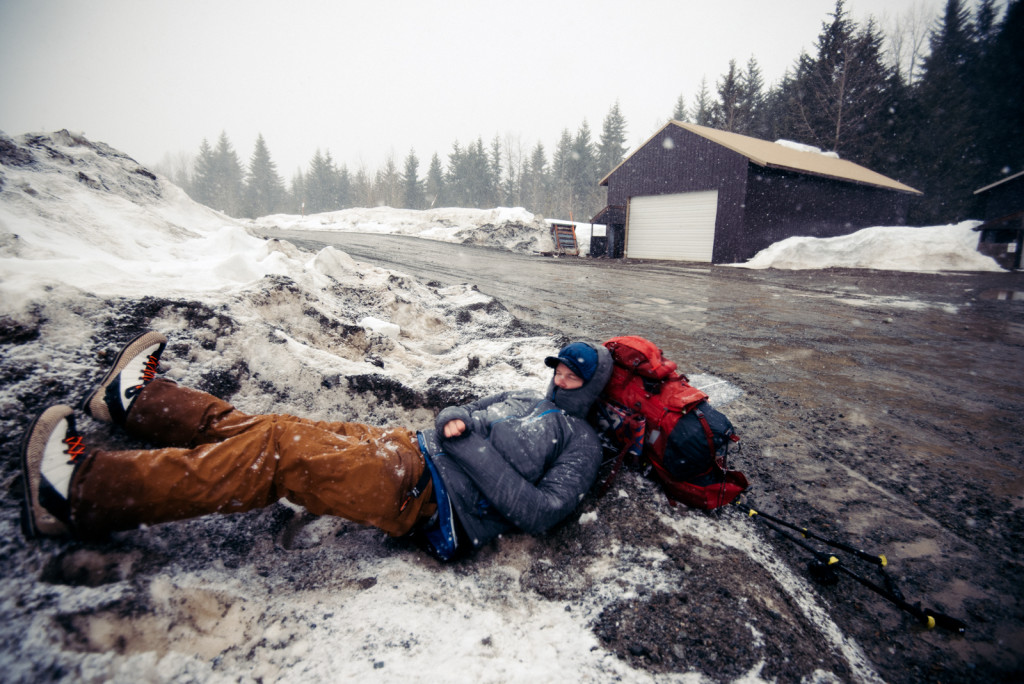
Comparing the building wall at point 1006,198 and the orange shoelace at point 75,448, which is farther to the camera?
the building wall at point 1006,198

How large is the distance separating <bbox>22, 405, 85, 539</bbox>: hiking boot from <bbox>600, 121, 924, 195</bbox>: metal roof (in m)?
19.6

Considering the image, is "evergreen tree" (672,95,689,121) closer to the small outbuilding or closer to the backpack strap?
the small outbuilding

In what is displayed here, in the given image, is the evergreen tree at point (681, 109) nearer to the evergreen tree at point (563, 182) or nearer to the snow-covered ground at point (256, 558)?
the evergreen tree at point (563, 182)

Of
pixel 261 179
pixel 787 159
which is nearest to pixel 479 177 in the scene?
pixel 261 179

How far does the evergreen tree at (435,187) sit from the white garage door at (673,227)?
3675 cm

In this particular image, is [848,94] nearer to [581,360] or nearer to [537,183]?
[537,183]

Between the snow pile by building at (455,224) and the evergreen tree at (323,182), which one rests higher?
the evergreen tree at (323,182)

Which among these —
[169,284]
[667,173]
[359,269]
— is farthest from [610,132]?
[169,284]

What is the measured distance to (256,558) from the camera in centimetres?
196

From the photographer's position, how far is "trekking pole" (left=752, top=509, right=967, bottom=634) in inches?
69.1

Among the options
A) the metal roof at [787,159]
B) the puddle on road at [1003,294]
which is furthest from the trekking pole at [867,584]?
the metal roof at [787,159]

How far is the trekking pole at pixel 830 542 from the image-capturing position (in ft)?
6.68

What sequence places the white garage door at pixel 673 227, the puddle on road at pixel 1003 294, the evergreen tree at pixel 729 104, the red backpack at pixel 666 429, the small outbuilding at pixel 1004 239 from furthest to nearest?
1. the evergreen tree at pixel 729 104
2. the white garage door at pixel 673 227
3. the small outbuilding at pixel 1004 239
4. the puddle on road at pixel 1003 294
5. the red backpack at pixel 666 429

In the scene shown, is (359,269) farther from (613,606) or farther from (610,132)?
(610,132)
